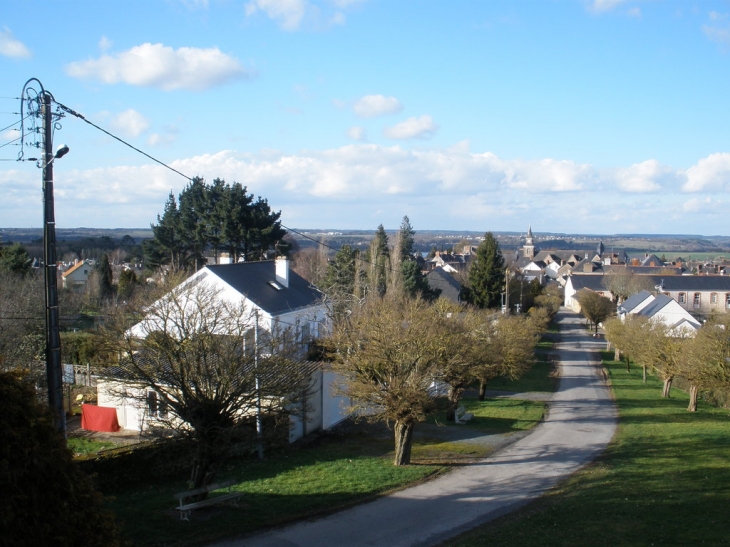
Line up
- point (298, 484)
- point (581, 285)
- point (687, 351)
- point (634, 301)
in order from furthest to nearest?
1. point (581, 285)
2. point (634, 301)
3. point (687, 351)
4. point (298, 484)

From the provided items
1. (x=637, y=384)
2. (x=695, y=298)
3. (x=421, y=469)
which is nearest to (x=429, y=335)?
(x=421, y=469)

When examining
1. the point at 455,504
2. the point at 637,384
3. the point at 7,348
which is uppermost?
the point at 7,348

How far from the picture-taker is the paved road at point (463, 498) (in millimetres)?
12406

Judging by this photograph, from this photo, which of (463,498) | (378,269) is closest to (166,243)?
(378,269)

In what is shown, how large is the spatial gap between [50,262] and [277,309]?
16839mm

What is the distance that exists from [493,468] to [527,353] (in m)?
16.1

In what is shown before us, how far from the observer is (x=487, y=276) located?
56.6 metres

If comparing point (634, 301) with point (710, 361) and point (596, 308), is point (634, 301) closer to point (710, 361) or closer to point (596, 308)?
point (596, 308)

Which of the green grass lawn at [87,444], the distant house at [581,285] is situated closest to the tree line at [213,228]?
the green grass lawn at [87,444]

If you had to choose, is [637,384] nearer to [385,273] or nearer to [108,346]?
[385,273]

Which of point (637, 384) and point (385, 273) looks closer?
point (637, 384)

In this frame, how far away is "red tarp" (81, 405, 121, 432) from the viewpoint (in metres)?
21.2

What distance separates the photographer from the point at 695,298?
80875 millimetres

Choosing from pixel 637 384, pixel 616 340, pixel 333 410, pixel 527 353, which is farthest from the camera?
pixel 616 340
